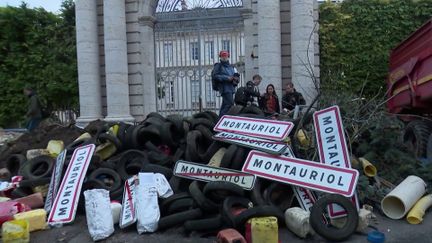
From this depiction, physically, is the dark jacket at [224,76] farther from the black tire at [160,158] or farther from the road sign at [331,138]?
the road sign at [331,138]

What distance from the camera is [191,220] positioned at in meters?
4.31

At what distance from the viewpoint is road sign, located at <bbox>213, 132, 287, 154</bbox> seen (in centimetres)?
491

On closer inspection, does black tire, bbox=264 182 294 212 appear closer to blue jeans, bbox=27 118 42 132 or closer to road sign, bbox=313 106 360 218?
road sign, bbox=313 106 360 218

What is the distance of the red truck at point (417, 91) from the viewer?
697 centimetres

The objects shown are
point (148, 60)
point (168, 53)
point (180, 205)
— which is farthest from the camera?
point (168, 53)

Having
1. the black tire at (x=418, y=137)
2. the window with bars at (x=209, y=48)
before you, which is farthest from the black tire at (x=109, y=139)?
the window with bars at (x=209, y=48)

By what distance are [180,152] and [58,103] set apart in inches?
541

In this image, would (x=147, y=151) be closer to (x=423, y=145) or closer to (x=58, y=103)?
(x=423, y=145)

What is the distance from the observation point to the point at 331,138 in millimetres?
4945

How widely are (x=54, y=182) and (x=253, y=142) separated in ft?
8.44

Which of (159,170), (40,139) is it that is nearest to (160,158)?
(159,170)

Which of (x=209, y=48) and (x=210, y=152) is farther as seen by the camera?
(x=209, y=48)

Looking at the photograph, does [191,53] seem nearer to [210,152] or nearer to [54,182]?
[210,152]

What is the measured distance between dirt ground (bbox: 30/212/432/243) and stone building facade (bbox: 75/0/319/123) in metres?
7.24
